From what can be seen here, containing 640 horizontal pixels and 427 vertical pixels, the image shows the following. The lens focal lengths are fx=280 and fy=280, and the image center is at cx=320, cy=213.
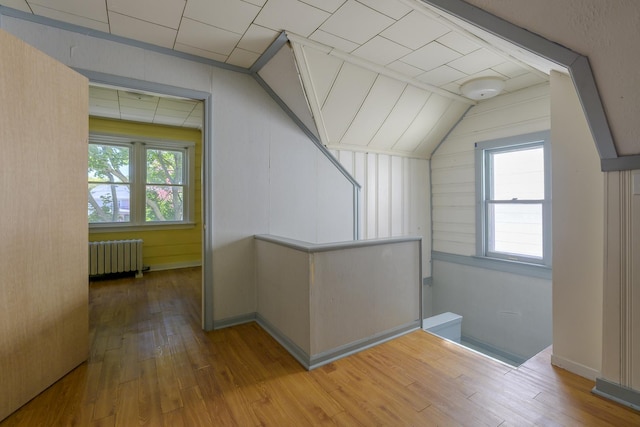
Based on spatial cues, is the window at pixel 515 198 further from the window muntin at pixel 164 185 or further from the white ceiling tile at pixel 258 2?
the window muntin at pixel 164 185

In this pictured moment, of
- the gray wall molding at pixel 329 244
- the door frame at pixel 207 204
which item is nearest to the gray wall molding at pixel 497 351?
the gray wall molding at pixel 329 244

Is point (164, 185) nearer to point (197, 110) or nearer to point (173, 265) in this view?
point (173, 265)

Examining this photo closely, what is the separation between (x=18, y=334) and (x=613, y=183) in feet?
11.9

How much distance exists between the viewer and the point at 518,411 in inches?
63.2

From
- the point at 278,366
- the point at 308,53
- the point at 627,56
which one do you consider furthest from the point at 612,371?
the point at 308,53

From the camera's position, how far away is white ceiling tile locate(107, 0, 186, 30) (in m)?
1.94

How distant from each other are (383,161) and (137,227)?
433cm

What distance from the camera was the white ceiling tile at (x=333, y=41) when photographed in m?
2.33

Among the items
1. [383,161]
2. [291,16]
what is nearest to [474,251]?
[383,161]

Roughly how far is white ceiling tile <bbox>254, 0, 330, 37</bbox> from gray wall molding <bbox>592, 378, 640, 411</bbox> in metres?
3.07

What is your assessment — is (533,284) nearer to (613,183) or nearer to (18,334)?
(613,183)

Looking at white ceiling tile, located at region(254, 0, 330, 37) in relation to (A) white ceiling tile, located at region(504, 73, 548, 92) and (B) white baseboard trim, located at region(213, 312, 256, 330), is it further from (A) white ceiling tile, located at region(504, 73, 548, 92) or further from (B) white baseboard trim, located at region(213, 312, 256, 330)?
(B) white baseboard trim, located at region(213, 312, 256, 330)

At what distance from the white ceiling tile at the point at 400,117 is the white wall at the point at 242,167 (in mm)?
998

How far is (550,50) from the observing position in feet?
4.78
